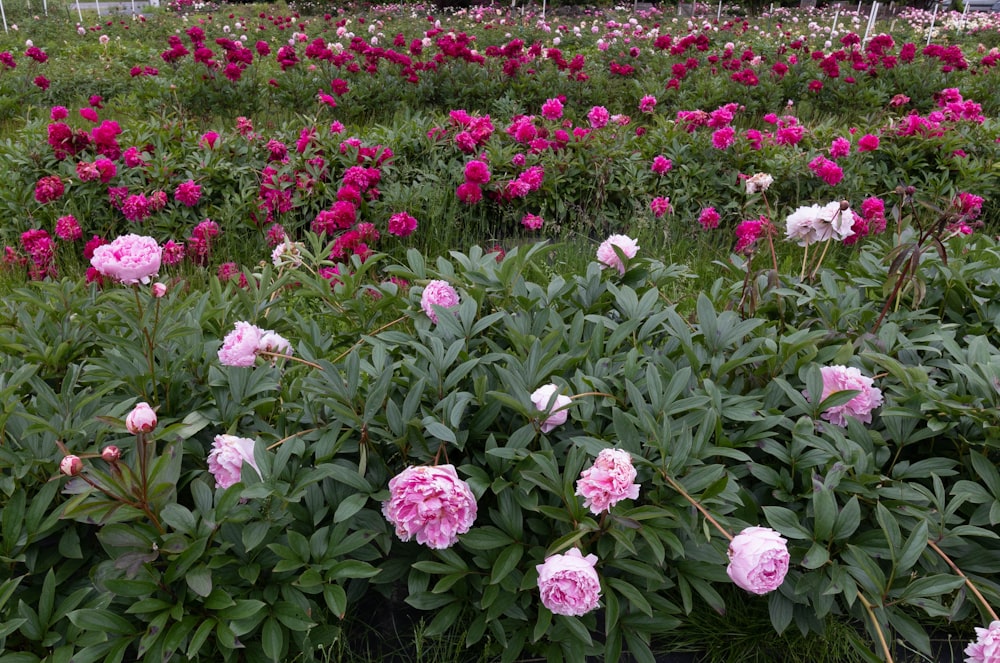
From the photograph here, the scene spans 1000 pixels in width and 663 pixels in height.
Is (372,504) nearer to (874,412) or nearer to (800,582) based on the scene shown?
(800,582)

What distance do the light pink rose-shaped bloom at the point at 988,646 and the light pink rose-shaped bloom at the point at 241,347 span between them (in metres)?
1.29

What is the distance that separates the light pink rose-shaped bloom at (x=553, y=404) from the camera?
1.24 metres

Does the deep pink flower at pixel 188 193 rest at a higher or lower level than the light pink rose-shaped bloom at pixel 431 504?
lower

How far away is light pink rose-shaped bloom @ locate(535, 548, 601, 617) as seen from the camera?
103cm

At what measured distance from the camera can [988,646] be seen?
3.33 ft

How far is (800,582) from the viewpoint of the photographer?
1.22 meters

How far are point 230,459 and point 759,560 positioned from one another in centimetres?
87

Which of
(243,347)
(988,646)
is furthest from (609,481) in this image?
(243,347)

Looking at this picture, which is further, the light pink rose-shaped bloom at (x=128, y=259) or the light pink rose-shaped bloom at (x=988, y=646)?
the light pink rose-shaped bloom at (x=128, y=259)

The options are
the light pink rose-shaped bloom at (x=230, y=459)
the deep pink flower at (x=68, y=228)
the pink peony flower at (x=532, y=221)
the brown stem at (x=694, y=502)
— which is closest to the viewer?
the brown stem at (x=694, y=502)

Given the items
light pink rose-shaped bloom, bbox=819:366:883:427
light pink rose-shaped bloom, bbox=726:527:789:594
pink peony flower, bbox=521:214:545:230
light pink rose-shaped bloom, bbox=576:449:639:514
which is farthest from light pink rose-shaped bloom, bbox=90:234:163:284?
pink peony flower, bbox=521:214:545:230

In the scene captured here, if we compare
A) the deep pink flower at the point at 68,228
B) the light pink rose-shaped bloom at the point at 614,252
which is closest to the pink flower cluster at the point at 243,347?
the light pink rose-shaped bloom at the point at 614,252

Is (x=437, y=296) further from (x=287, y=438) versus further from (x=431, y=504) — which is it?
(x=431, y=504)

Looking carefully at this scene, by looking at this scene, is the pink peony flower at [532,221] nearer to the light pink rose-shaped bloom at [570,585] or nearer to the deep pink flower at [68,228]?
the deep pink flower at [68,228]
